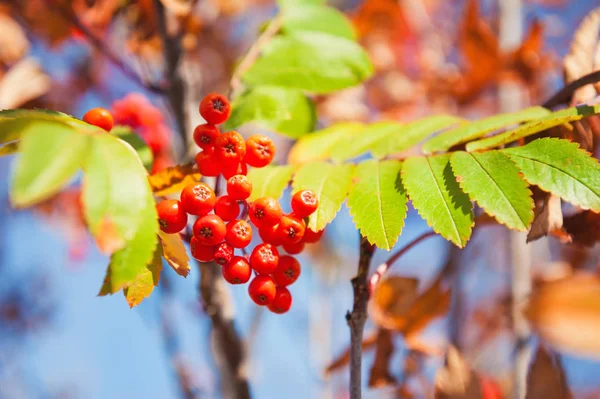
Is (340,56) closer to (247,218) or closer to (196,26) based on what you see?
(247,218)

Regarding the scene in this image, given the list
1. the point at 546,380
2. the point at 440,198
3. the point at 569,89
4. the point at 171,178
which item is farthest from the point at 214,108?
the point at 546,380

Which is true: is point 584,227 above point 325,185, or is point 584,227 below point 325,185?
above

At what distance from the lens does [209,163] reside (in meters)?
1.04

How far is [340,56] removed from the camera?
1538 millimetres

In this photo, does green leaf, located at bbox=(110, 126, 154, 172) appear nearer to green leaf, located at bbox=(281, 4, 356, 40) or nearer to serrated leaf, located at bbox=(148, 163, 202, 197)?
serrated leaf, located at bbox=(148, 163, 202, 197)

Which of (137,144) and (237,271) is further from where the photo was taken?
(137,144)

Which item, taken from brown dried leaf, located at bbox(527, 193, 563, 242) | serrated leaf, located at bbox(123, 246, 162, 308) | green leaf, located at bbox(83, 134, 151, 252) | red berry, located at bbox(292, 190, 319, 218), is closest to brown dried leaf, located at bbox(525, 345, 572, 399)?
brown dried leaf, located at bbox(527, 193, 563, 242)

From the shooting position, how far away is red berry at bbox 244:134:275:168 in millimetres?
1080

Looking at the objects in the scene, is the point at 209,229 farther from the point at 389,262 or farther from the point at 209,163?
the point at 389,262

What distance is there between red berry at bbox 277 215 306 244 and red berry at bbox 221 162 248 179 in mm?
161

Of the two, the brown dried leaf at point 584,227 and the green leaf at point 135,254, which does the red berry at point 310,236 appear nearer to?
the green leaf at point 135,254

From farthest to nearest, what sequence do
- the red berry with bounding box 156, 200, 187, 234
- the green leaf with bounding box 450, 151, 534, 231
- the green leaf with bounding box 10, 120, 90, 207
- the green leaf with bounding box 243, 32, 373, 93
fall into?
the green leaf with bounding box 243, 32, 373, 93 < the red berry with bounding box 156, 200, 187, 234 < the green leaf with bounding box 450, 151, 534, 231 < the green leaf with bounding box 10, 120, 90, 207

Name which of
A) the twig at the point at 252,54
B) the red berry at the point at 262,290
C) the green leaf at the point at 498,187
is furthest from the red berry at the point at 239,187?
the twig at the point at 252,54

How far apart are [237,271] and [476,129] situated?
629 mm
